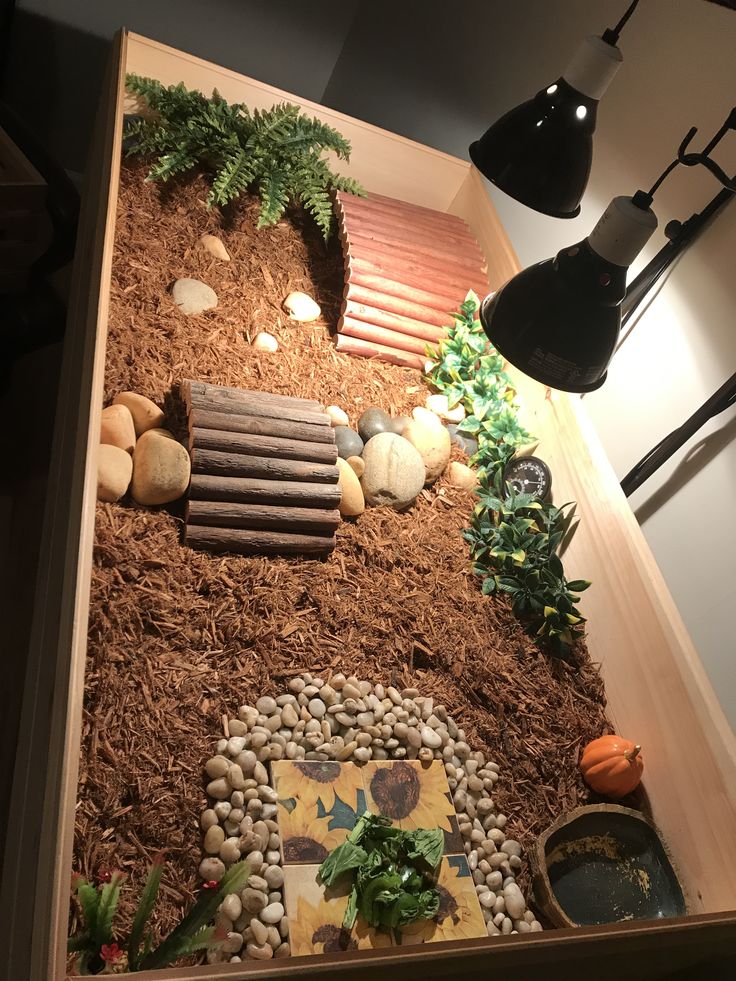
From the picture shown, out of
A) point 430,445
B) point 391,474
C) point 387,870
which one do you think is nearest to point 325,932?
point 387,870

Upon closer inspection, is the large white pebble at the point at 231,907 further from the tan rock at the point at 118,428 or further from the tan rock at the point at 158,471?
the tan rock at the point at 118,428

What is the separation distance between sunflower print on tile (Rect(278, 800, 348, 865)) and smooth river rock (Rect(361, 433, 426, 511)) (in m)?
1.07

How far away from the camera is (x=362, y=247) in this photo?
10.7 feet

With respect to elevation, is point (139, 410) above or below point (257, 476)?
above

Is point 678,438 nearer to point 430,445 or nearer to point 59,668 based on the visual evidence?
point 430,445

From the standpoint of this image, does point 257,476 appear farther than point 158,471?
Yes

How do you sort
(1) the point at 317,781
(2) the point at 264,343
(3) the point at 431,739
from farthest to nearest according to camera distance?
(2) the point at 264,343, (3) the point at 431,739, (1) the point at 317,781

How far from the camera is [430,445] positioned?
9.22 feet

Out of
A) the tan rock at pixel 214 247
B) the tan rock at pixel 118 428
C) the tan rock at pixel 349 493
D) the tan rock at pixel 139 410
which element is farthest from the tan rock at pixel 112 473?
the tan rock at pixel 214 247

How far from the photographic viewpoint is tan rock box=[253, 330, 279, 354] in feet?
9.62

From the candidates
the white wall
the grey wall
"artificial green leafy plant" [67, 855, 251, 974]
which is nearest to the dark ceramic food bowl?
the white wall

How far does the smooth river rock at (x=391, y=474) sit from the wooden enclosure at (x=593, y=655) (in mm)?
523

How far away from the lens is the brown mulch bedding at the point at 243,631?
180cm

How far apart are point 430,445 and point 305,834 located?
56.0 inches
